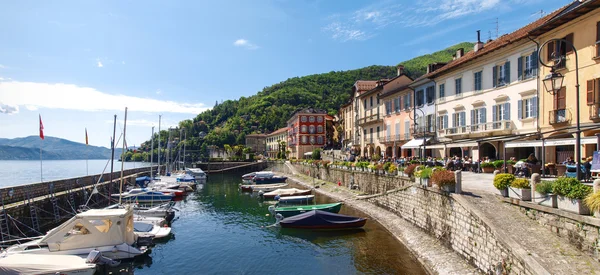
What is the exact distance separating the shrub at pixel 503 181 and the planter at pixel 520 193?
1.29 ft

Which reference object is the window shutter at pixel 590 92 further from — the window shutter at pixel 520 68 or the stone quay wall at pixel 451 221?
the stone quay wall at pixel 451 221

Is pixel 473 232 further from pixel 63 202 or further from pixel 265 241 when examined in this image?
pixel 63 202

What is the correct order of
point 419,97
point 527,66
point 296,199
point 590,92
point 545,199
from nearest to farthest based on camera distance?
point 545,199 < point 590,92 < point 527,66 < point 296,199 < point 419,97

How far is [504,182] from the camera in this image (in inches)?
597

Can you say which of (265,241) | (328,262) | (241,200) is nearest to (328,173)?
(241,200)

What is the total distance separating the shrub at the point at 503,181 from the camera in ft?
49.4

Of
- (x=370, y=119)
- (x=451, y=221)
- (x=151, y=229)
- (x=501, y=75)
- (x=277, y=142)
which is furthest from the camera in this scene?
(x=277, y=142)

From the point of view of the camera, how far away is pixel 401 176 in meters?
27.4

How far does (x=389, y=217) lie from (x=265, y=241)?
982cm

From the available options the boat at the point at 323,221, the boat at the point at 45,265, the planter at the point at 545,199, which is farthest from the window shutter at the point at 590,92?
the boat at the point at 45,265

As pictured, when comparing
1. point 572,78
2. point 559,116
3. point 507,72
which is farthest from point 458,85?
point 572,78

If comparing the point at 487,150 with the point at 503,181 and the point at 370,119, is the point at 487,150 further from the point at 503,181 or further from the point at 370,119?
the point at 370,119

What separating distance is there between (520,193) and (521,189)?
20 cm

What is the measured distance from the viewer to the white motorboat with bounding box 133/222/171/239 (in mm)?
24594
